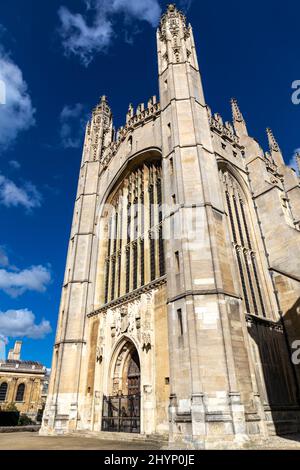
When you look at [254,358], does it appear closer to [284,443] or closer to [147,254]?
[284,443]

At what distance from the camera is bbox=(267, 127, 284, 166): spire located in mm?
24973

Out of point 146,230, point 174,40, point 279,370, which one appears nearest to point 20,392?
point 146,230

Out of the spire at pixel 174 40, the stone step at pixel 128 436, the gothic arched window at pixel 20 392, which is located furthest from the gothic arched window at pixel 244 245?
the gothic arched window at pixel 20 392

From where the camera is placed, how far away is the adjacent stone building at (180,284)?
1070 centimetres

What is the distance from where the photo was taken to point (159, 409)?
12.1 m

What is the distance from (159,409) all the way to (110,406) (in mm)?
3564

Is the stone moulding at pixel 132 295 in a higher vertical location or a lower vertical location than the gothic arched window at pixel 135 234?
lower

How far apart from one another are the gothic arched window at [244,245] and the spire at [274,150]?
7.30m

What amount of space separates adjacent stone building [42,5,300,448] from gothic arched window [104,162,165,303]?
0.08 metres

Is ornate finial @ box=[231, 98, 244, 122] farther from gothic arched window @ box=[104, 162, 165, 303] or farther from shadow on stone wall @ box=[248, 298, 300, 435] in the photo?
shadow on stone wall @ box=[248, 298, 300, 435]

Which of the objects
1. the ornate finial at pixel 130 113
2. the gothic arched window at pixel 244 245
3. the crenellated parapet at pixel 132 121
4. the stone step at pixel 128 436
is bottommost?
the stone step at pixel 128 436

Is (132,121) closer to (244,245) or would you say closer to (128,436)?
(244,245)

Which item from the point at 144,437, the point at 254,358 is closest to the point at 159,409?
the point at 144,437

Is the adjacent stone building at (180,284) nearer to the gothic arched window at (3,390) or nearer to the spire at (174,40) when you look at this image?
the spire at (174,40)
